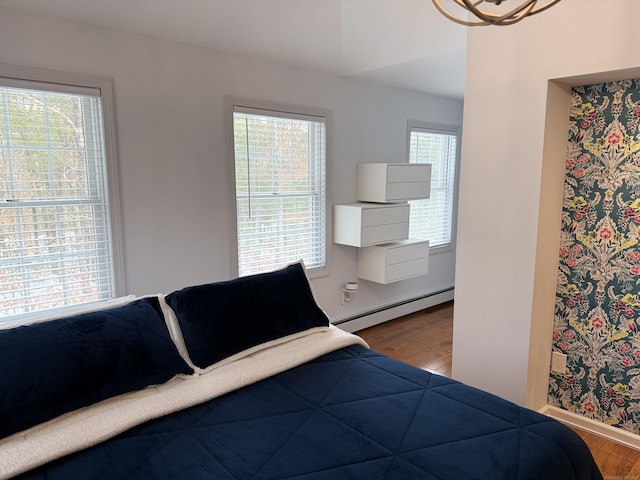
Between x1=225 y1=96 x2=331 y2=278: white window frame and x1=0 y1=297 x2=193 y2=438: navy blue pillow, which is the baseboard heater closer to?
x1=225 y1=96 x2=331 y2=278: white window frame

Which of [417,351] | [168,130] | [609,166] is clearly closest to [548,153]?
[609,166]

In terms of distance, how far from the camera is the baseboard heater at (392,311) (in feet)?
13.6

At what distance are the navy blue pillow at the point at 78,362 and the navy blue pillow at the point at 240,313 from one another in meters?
0.12

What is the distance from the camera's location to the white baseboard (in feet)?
7.98

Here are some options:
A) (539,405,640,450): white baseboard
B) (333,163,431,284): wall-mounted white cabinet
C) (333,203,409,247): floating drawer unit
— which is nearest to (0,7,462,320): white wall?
(333,163,431,284): wall-mounted white cabinet

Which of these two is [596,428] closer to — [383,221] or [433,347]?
[433,347]

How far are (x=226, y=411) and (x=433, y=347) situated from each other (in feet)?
8.51

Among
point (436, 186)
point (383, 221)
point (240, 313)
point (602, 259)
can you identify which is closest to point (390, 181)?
point (383, 221)

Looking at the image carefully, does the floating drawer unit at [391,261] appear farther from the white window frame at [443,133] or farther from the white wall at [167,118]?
the white wall at [167,118]

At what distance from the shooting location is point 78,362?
1.59 meters

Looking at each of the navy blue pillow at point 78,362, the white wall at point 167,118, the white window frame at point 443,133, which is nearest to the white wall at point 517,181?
the white wall at point 167,118

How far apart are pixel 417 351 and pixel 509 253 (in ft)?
5.01

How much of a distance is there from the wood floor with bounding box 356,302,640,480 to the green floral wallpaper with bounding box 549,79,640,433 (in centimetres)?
18

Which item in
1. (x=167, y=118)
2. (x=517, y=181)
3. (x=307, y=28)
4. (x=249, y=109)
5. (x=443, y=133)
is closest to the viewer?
(x=517, y=181)
